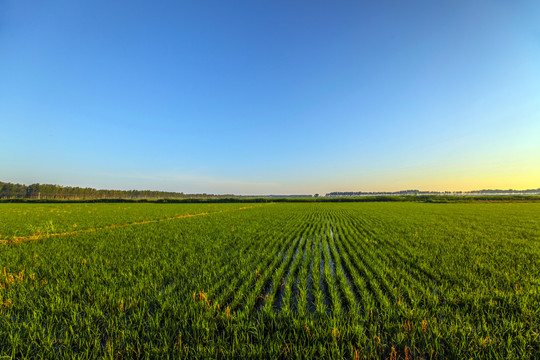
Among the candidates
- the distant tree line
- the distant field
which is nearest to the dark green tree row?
the distant tree line

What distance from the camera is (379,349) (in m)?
2.80

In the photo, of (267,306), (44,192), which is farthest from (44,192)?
(267,306)

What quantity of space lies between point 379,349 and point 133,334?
12.1ft

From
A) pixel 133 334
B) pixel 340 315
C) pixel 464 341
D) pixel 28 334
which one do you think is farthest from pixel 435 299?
pixel 28 334

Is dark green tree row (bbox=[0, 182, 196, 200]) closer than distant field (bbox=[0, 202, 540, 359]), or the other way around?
distant field (bbox=[0, 202, 540, 359])

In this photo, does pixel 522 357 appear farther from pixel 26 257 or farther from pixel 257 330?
pixel 26 257

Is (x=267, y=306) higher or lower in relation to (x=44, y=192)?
lower

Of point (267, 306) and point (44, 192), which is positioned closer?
point (267, 306)

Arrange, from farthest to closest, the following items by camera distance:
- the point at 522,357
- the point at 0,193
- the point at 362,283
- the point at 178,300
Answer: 1. the point at 0,193
2. the point at 362,283
3. the point at 178,300
4. the point at 522,357

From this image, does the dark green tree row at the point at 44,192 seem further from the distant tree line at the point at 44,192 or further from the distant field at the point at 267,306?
the distant field at the point at 267,306

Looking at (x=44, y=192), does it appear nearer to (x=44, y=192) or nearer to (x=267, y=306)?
(x=44, y=192)

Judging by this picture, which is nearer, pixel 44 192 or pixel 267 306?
pixel 267 306

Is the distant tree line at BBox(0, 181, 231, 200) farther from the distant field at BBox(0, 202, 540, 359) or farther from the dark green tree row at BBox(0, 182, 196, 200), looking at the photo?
the distant field at BBox(0, 202, 540, 359)

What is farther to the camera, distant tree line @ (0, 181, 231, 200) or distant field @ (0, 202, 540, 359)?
distant tree line @ (0, 181, 231, 200)
